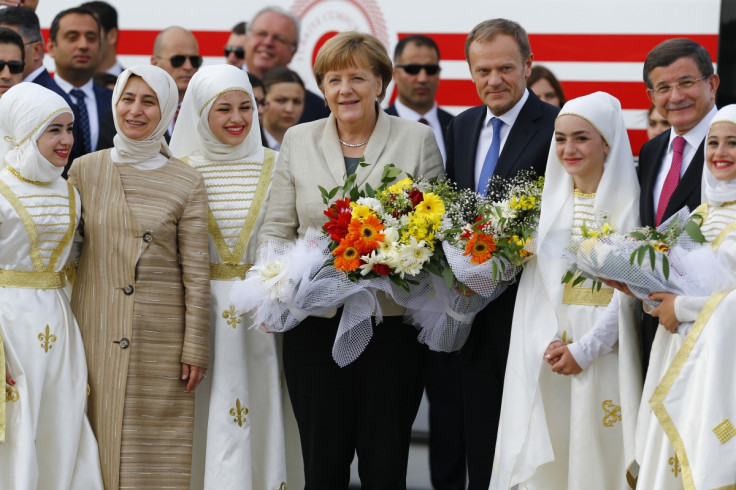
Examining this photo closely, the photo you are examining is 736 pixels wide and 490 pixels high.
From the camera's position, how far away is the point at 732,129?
4.12m

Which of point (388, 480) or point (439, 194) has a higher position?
point (439, 194)

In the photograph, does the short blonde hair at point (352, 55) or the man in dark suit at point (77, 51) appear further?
the man in dark suit at point (77, 51)

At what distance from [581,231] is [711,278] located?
582 millimetres

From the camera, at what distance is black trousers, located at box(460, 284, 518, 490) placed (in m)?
4.75

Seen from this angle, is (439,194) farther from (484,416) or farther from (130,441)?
(130,441)

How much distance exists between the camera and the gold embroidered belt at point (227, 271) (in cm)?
498

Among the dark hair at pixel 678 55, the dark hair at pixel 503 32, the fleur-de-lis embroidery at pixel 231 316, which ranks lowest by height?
the fleur-de-lis embroidery at pixel 231 316

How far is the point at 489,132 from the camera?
16.2 ft

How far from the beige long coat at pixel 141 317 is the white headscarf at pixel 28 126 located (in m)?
0.24

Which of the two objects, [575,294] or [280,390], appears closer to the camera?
[575,294]

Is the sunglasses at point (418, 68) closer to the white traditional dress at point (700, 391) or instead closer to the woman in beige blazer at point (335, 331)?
the woman in beige blazer at point (335, 331)

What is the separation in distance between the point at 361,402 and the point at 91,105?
3.40 metres

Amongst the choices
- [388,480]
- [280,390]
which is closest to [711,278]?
[388,480]

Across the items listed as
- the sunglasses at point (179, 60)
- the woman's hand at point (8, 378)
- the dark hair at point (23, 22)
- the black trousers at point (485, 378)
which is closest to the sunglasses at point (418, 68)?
the sunglasses at point (179, 60)
